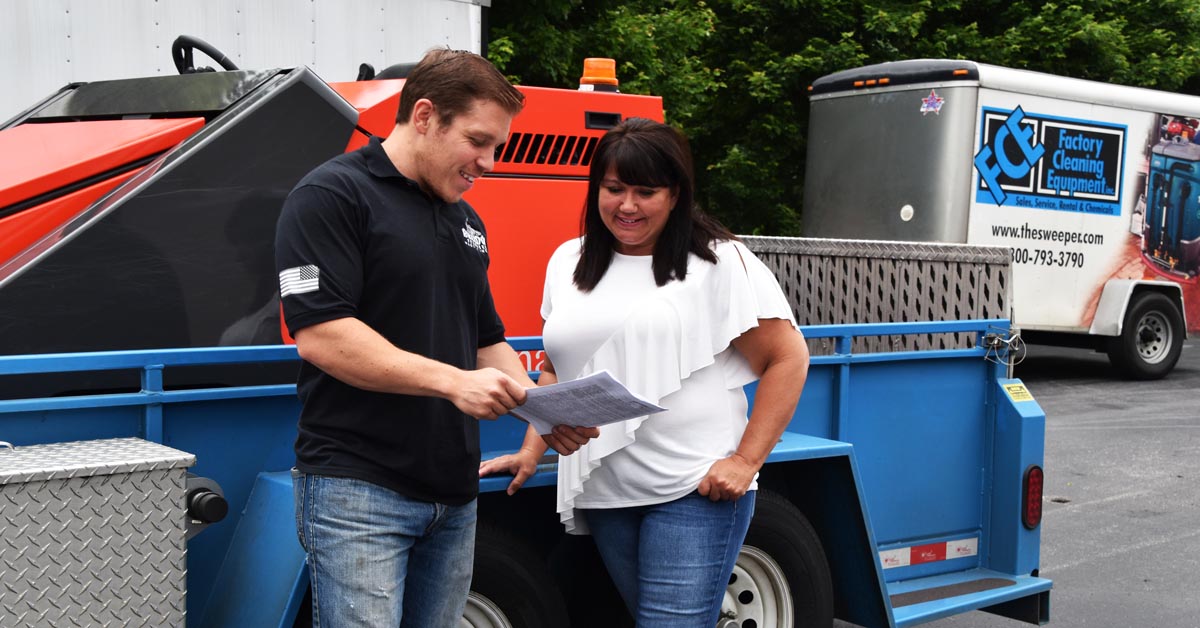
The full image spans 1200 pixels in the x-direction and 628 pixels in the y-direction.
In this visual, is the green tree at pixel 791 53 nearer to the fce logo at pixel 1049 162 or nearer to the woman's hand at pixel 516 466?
the fce logo at pixel 1049 162

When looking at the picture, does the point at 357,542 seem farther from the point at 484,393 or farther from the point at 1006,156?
the point at 1006,156

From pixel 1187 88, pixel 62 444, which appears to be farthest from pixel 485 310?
pixel 1187 88

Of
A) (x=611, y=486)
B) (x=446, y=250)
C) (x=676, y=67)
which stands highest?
(x=676, y=67)

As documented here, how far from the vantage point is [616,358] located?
9.73 ft

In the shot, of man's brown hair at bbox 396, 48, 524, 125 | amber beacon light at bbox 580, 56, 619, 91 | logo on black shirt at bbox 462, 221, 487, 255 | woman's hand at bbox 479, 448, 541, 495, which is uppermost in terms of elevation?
amber beacon light at bbox 580, 56, 619, 91

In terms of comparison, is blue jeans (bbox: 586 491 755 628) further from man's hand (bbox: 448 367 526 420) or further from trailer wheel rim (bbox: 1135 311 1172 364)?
trailer wheel rim (bbox: 1135 311 1172 364)

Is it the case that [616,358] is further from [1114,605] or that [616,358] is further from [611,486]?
[1114,605]

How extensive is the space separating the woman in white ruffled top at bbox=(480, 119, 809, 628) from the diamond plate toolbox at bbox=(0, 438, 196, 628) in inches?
36.6

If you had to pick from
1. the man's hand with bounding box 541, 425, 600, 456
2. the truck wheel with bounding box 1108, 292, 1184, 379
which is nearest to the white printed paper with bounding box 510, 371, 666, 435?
the man's hand with bounding box 541, 425, 600, 456

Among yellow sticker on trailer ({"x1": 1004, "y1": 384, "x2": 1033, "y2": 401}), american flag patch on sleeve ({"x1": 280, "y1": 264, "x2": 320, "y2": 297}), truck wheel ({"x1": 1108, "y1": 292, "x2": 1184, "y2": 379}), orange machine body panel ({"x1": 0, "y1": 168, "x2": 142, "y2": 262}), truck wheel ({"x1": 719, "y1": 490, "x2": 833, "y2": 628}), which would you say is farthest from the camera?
truck wheel ({"x1": 1108, "y1": 292, "x2": 1184, "y2": 379})

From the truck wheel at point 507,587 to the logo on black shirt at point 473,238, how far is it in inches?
35.1

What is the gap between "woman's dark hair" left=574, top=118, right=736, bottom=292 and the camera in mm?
2920

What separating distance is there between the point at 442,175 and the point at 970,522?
117 inches

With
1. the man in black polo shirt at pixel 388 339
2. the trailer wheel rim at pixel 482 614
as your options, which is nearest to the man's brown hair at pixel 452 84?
the man in black polo shirt at pixel 388 339
